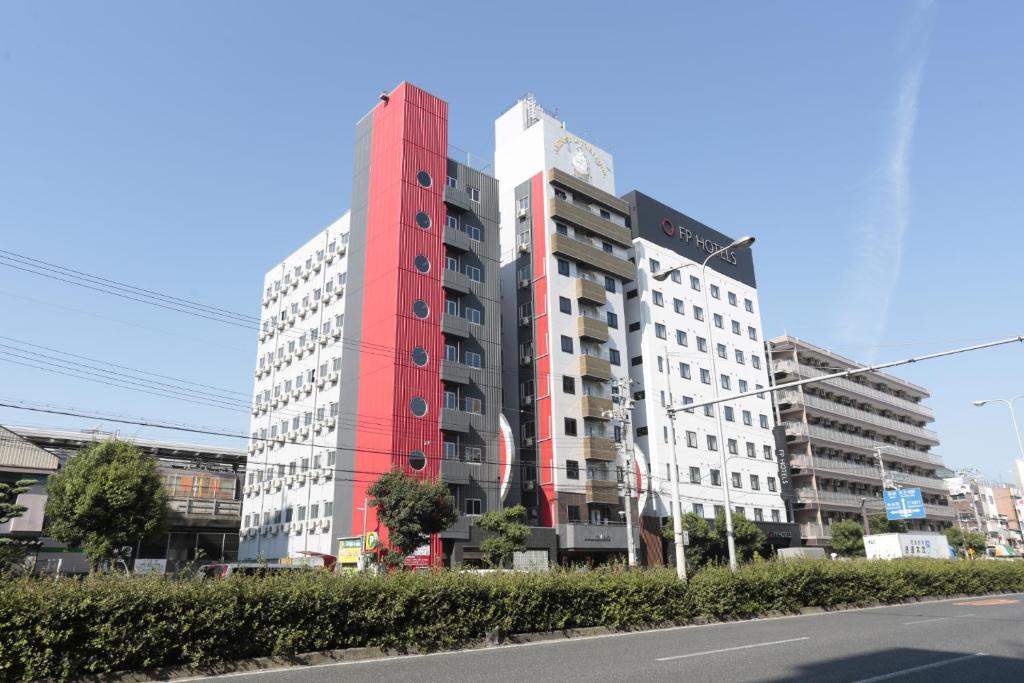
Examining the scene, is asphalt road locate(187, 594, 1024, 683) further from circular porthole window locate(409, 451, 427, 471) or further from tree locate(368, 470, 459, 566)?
circular porthole window locate(409, 451, 427, 471)

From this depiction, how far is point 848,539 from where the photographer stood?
224 ft

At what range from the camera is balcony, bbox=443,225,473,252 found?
53.0 meters

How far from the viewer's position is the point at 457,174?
55.9 m

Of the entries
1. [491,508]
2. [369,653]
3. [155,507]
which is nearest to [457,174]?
[491,508]

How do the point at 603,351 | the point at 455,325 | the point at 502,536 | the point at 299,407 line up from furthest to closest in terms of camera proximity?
the point at 603,351 → the point at 299,407 → the point at 455,325 → the point at 502,536

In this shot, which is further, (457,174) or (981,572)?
(457,174)

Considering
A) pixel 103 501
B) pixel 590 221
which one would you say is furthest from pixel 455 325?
pixel 103 501

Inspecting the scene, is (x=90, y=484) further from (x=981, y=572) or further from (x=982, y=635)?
(x=981, y=572)

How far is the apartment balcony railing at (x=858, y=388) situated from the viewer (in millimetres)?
82875

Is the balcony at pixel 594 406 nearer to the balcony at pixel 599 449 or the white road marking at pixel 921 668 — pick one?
the balcony at pixel 599 449

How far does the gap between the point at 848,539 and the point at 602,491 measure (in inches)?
1207

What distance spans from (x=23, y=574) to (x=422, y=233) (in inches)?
1606

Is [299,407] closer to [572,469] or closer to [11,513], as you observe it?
[11,513]

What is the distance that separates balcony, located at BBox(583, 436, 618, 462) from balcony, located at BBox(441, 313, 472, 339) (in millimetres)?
12765
